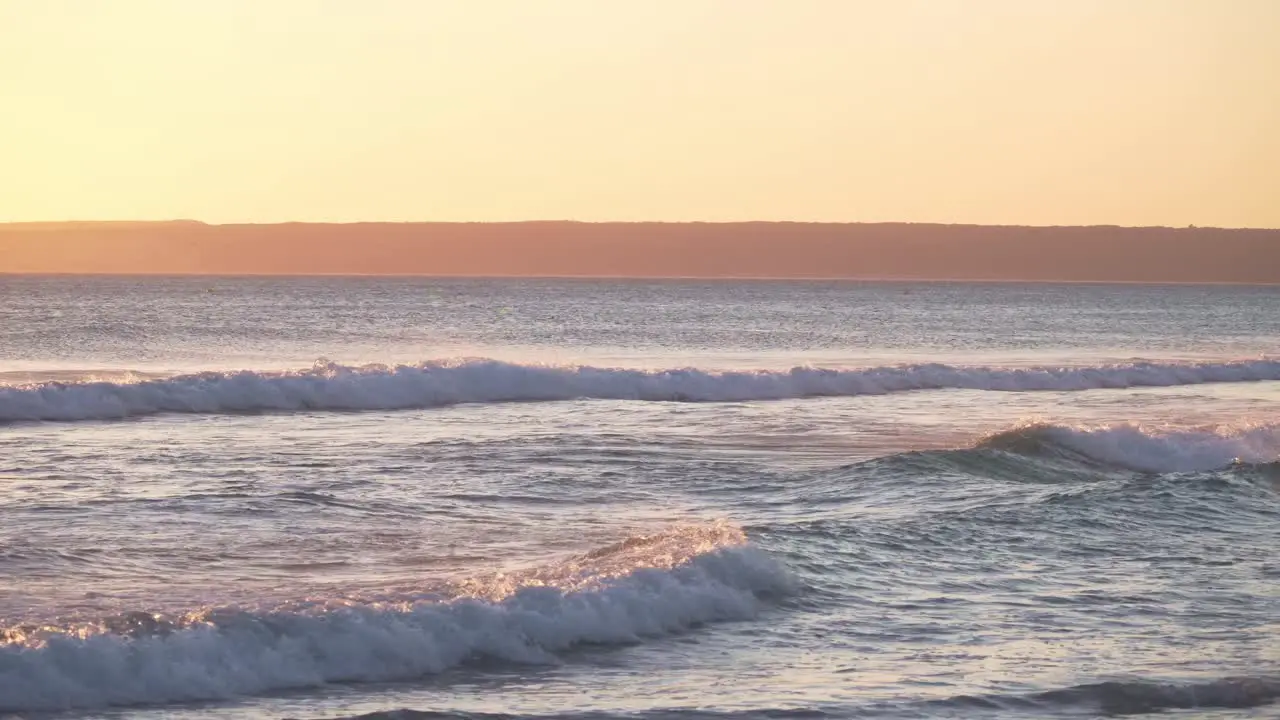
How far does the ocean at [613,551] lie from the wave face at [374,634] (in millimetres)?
22

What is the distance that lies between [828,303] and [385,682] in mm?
98808

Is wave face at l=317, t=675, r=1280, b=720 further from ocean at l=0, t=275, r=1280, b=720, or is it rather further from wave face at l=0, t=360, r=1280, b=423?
wave face at l=0, t=360, r=1280, b=423

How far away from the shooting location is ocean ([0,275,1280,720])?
34.5 feet

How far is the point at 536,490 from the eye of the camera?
60.1 ft

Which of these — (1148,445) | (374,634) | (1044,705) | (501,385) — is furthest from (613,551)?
(501,385)

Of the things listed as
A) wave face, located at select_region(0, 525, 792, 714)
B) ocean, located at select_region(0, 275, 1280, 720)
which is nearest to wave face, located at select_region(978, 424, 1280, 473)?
ocean, located at select_region(0, 275, 1280, 720)

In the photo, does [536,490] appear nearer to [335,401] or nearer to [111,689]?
[111,689]

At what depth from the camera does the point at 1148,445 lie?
23812 mm

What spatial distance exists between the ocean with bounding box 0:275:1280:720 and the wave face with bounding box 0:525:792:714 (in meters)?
0.02

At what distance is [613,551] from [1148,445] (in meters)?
12.3

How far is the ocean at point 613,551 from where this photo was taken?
34.5ft

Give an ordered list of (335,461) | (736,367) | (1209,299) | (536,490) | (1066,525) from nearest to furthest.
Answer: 1. (1066,525)
2. (536,490)
3. (335,461)
4. (736,367)
5. (1209,299)

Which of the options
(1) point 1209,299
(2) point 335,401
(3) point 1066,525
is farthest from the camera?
(1) point 1209,299

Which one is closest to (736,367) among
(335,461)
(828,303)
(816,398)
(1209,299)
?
(816,398)
